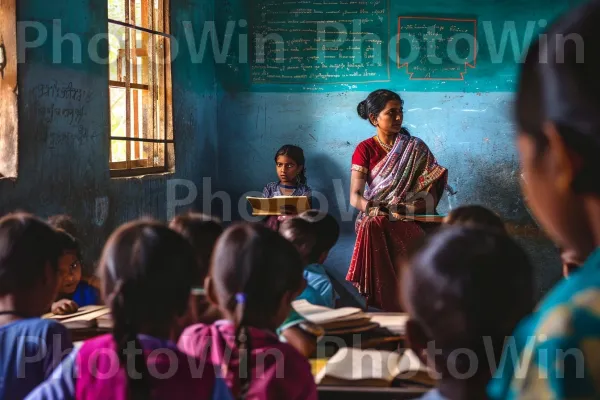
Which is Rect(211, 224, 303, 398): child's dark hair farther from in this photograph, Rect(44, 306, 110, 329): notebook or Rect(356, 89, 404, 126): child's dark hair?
Rect(356, 89, 404, 126): child's dark hair

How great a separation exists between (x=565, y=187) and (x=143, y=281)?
2.77ft

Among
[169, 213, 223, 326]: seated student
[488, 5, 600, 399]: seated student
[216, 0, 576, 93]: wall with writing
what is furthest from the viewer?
[216, 0, 576, 93]: wall with writing

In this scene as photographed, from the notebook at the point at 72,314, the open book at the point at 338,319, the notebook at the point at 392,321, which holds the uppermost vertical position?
the open book at the point at 338,319

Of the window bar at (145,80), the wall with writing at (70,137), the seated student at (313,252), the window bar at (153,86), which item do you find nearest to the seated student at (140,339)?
the seated student at (313,252)

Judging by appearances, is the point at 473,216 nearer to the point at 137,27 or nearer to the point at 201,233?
the point at 201,233

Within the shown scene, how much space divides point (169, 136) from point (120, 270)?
3664 millimetres

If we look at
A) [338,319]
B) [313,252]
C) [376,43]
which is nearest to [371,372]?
[338,319]

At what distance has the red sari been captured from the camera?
438 centimetres

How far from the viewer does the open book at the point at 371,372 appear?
1.56 meters

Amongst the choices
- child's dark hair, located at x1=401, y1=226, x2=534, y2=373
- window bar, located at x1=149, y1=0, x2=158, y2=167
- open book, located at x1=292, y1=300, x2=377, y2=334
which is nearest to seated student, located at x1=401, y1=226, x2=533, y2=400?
child's dark hair, located at x1=401, y1=226, x2=534, y2=373

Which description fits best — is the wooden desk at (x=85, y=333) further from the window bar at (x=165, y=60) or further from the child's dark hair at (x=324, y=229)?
the window bar at (x=165, y=60)

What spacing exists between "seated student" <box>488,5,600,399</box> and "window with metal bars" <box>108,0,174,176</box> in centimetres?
365

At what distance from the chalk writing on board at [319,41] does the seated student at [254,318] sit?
4.11 meters

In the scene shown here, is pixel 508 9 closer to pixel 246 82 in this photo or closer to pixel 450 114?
pixel 450 114
